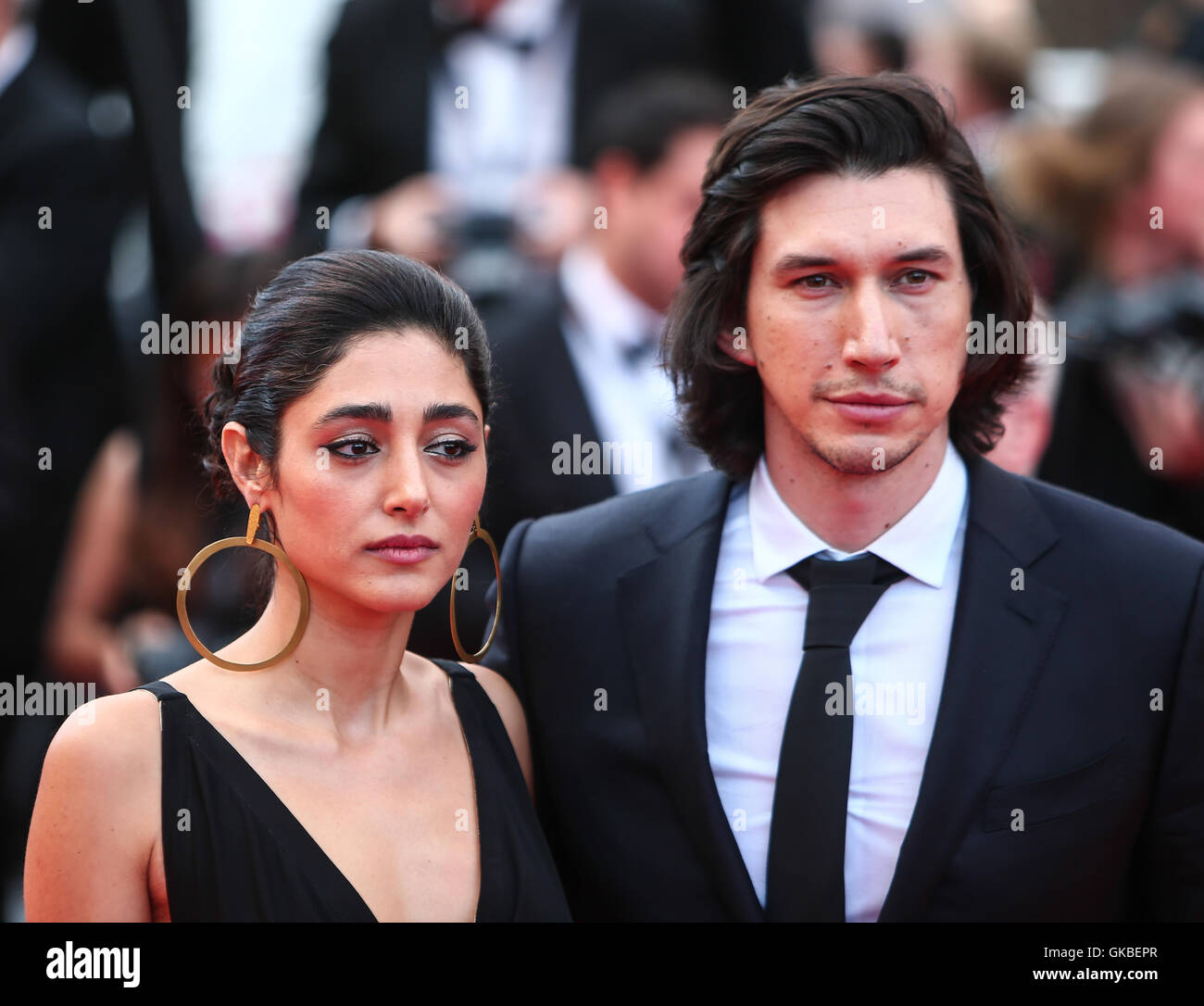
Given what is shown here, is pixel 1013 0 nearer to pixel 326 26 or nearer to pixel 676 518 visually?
pixel 326 26

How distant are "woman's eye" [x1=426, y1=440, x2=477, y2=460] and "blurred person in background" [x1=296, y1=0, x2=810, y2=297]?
270cm

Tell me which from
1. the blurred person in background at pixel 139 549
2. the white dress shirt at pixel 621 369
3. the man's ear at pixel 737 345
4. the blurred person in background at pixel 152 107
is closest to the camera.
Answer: the man's ear at pixel 737 345

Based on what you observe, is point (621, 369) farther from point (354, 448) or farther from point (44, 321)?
point (354, 448)

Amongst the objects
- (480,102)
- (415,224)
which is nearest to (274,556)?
(415,224)

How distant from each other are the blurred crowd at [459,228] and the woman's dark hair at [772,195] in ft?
3.43

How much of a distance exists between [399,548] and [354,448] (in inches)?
7.1

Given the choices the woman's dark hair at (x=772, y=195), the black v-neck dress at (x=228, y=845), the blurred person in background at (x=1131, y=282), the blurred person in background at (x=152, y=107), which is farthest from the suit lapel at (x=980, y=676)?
the blurred person in background at (x=152, y=107)

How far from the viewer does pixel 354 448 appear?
8.73ft

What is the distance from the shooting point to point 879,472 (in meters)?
3.09

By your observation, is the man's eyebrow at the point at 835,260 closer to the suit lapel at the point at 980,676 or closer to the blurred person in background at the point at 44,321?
the suit lapel at the point at 980,676

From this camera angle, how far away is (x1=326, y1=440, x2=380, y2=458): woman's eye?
2.65 meters

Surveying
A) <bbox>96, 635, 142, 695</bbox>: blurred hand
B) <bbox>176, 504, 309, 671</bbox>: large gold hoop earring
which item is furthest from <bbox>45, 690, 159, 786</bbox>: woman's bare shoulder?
<bbox>96, 635, 142, 695</bbox>: blurred hand

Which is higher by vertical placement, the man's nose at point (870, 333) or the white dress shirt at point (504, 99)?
the white dress shirt at point (504, 99)

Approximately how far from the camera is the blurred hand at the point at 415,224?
5090 millimetres
